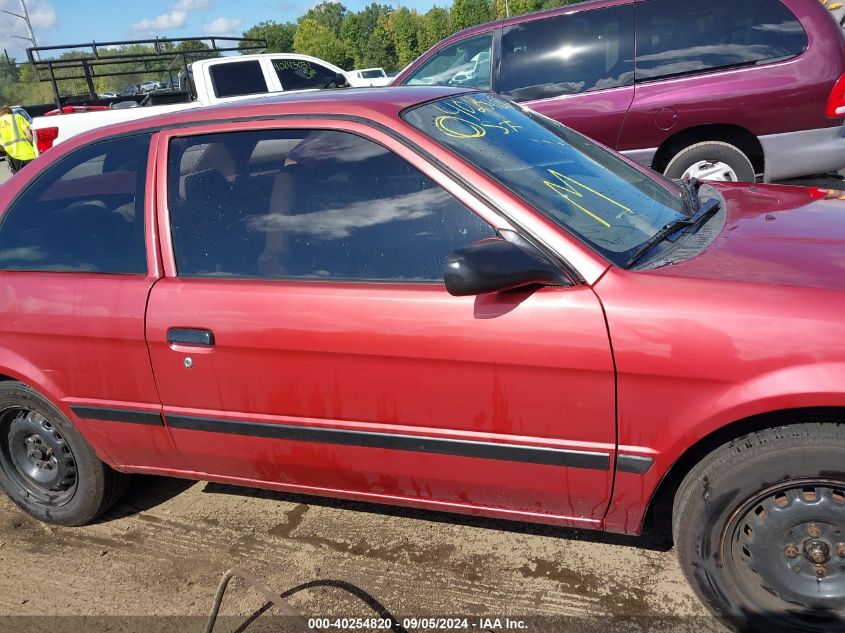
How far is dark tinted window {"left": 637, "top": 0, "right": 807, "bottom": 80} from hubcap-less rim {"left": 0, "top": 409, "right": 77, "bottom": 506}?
16.4 feet

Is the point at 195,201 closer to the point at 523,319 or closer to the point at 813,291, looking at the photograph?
the point at 523,319

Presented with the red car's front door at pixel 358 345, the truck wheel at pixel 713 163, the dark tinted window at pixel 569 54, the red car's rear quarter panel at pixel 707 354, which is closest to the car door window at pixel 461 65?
the dark tinted window at pixel 569 54

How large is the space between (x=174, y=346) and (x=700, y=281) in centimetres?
174

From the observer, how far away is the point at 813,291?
1.85 meters

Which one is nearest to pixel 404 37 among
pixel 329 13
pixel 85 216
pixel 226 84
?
pixel 329 13

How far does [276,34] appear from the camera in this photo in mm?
68250

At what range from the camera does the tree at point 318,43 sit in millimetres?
56312

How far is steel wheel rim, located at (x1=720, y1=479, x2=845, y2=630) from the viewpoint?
76.4 inches

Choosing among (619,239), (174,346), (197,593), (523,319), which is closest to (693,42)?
(619,239)

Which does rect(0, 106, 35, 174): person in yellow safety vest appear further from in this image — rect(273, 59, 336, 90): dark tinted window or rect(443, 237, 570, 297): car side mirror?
rect(443, 237, 570, 297): car side mirror

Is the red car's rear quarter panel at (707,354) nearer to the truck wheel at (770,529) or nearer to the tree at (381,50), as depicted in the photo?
the truck wheel at (770,529)

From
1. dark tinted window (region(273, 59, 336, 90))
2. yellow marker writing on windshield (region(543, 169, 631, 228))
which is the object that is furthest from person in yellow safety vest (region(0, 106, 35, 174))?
yellow marker writing on windshield (region(543, 169, 631, 228))

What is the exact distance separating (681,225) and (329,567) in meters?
1.79

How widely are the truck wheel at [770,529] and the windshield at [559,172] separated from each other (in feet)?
2.20
